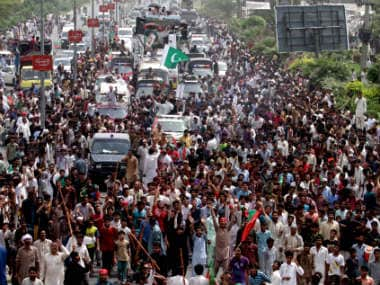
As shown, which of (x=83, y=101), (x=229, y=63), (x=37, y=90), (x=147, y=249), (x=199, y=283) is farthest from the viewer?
(x=229, y=63)

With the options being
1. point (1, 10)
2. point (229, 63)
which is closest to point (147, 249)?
point (229, 63)

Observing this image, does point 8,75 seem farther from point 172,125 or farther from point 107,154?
point 107,154

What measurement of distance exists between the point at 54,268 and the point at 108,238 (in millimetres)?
2237

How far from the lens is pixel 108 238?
70.7 feet

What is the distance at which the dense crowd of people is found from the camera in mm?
19922

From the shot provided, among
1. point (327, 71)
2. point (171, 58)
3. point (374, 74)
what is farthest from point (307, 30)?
point (327, 71)

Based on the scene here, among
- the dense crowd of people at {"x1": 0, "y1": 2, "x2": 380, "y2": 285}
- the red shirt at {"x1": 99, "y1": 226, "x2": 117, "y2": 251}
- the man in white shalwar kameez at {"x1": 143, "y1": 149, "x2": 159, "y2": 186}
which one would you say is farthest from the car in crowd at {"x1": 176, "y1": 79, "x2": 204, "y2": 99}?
the red shirt at {"x1": 99, "y1": 226, "x2": 117, "y2": 251}

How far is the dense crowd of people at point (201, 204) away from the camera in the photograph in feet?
65.4

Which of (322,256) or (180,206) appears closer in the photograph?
(322,256)

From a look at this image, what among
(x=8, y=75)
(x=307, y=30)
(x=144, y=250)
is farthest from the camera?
(x=8, y=75)

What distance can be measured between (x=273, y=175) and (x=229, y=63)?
125 feet

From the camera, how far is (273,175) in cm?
2625

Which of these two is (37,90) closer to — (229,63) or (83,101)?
(83,101)

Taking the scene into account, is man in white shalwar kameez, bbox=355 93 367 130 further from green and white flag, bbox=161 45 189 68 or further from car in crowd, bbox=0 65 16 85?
car in crowd, bbox=0 65 16 85
